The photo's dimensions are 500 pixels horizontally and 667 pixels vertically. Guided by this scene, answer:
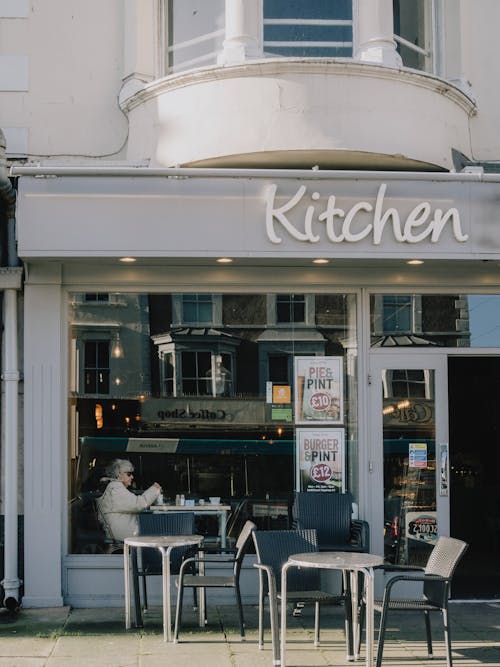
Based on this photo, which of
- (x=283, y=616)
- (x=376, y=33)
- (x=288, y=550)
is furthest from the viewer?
(x=376, y=33)

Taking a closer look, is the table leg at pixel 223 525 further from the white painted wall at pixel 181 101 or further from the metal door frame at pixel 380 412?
the white painted wall at pixel 181 101

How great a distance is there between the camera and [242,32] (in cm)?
967

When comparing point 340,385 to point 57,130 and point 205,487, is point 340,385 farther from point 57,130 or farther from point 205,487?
point 57,130

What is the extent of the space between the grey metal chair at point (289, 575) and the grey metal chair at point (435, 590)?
417mm

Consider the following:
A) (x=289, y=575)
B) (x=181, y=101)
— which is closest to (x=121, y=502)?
(x=289, y=575)

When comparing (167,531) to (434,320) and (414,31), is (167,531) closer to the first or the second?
(434,320)

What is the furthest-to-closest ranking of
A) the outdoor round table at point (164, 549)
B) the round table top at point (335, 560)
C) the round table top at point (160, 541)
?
1. the round table top at point (160, 541)
2. the outdoor round table at point (164, 549)
3. the round table top at point (335, 560)

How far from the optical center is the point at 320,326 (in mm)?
10156

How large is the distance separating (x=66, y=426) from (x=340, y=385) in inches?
108

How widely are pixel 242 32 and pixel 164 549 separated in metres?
4.88

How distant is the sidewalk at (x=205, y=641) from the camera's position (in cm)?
774

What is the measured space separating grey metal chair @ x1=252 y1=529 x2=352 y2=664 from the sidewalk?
0.85ft

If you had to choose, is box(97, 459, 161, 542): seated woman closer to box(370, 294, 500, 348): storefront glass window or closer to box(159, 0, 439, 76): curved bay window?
box(370, 294, 500, 348): storefront glass window

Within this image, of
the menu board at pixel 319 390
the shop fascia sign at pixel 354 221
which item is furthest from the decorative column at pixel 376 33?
the menu board at pixel 319 390
